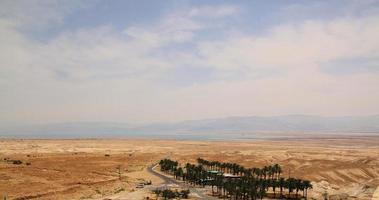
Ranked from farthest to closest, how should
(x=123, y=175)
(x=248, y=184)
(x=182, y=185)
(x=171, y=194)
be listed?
(x=123, y=175)
(x=182, y=185)
(x=248, y=184)
(x=171, y=194)

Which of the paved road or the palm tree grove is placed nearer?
the palm tree grove

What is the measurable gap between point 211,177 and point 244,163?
195 ft

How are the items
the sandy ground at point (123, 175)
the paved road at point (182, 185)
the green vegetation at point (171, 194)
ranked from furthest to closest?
1. the sandy ground at point (123, 175)
2. the paved road at point (182, 185)
3. the green vegetation at point (171, 194)

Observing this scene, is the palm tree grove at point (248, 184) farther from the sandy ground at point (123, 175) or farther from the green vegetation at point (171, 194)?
the green vegetation at point (171, 194)

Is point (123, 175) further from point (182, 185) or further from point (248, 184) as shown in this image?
point (248, 184)

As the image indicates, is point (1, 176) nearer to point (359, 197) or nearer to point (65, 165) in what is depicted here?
point (65, 165)

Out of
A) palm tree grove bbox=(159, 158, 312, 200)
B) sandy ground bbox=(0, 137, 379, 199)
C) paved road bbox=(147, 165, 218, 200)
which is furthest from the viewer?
sandy ground bbox=(0, 137, 379, 199)

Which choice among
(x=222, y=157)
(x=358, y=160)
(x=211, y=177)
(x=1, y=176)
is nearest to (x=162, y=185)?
(x=211, y=177)

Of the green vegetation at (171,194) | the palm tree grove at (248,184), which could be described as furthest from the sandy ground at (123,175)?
the palm tree grove at (248,184)

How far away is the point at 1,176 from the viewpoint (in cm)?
12206

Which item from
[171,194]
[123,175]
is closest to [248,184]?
[171,194]

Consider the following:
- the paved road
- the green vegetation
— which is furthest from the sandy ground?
the green vegetation

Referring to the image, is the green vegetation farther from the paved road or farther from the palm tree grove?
the palm tree grove

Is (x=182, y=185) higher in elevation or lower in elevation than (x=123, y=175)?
lower
